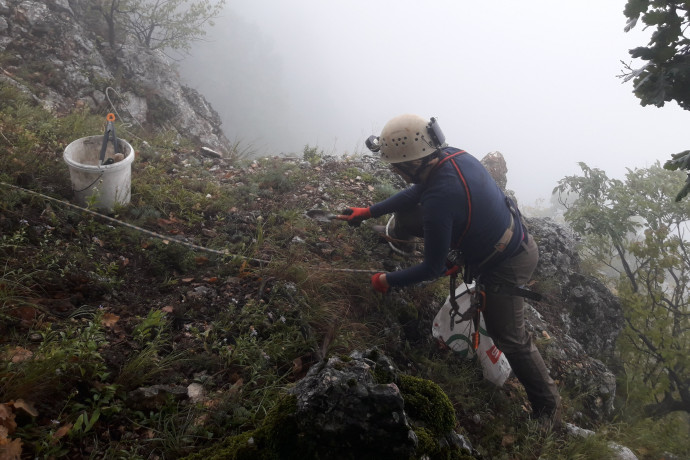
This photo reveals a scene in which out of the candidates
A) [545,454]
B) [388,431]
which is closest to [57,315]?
[388,431]

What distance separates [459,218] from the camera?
337cm

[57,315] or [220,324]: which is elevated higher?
[220,324]

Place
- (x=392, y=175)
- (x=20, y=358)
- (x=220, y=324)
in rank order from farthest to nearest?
(x=392, y=175) < (x=220, y=324) < (x=20, y=358)

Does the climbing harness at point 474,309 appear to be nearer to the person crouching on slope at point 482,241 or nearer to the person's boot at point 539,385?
the person crouching on slope at point 482,241

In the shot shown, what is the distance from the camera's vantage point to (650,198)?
30.1 feet

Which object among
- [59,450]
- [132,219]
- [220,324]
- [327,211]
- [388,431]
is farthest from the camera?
[327,211]

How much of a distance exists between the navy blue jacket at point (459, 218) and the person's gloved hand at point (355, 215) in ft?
3.67

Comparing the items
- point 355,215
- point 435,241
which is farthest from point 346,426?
point 355,215

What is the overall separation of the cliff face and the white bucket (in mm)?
3193

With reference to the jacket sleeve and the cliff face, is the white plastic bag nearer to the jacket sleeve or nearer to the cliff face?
the jacket sleeve

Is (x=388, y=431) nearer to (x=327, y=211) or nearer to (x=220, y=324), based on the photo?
(x=220, y=324)

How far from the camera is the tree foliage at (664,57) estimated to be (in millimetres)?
2547

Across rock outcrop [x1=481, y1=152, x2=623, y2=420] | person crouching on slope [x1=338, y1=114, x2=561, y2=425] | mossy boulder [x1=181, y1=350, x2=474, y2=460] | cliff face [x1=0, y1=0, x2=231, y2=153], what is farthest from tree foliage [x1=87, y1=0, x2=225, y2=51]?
mossy boulder [x1=181, y1=350, x2=474, y2=460]

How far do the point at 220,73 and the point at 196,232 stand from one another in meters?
98.2
